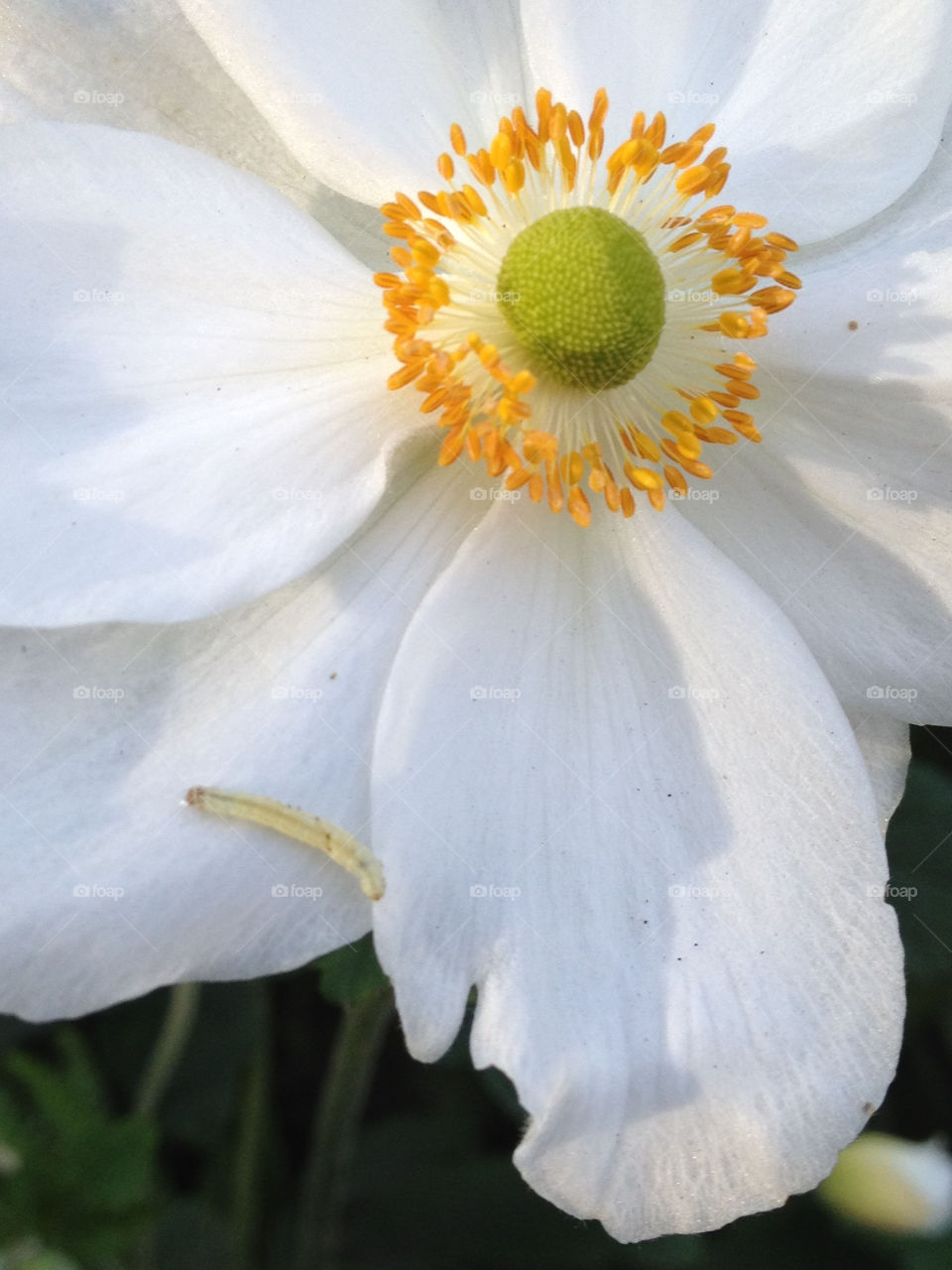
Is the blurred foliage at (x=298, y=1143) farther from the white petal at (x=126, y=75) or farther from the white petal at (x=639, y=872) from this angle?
the white petal at (x=126, y=75)

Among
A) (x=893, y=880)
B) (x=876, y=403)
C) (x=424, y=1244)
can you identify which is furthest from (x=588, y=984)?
(x=424, y=1244)

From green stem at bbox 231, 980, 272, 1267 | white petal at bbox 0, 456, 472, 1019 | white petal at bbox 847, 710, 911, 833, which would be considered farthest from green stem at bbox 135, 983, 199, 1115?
white petal at bbox 847, 710, 911, 833

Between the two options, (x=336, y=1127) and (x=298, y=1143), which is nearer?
(x=336, y=1127)

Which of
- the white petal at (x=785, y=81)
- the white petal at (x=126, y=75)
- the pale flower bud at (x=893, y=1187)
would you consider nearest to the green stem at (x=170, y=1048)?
the pale flower bud at (x=893, y=1187)

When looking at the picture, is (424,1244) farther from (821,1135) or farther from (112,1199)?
(821,1135)

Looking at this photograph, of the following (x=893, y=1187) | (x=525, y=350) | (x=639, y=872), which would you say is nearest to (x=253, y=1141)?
(x=893, y=1187)

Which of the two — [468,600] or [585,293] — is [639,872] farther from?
[585,293]
